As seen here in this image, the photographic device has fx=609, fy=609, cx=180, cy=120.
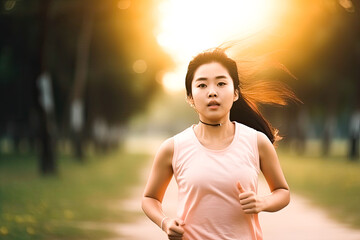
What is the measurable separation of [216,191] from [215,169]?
0.37ft

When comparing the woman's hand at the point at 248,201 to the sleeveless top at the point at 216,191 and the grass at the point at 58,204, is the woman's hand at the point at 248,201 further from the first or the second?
the grass at the point at 58,204

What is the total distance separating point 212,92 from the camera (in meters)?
3.27

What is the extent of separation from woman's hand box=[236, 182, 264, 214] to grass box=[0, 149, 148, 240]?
6.41m

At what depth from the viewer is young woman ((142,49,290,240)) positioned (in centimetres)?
314

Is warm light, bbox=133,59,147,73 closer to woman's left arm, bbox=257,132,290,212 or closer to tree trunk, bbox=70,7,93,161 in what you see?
tree trunk, bbox=70,7,93,161

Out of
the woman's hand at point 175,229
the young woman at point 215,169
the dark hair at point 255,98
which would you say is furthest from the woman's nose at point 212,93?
Answer: the woman's hand at point 175,229

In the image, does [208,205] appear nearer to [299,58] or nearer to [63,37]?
[63,37]

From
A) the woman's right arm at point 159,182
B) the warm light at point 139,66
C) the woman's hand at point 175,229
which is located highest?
the warm light at point 139,66

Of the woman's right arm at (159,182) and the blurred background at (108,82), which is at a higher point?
the blurred background at (108,82)

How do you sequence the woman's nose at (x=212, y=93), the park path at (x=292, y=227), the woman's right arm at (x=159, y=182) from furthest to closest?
the park path at (x=292, y=227) < the woman's right arm at (x=159, y=182) < the woman's nose at (x=212, y=93)

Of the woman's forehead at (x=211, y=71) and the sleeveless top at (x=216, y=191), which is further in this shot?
the woman's forehead at (x=211, y=71)

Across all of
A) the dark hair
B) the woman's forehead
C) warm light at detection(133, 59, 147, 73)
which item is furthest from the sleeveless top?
warm light at detection(133, 59, 147, 73)

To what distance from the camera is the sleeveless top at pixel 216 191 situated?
313cm

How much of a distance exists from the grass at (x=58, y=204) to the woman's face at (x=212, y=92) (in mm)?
6207
